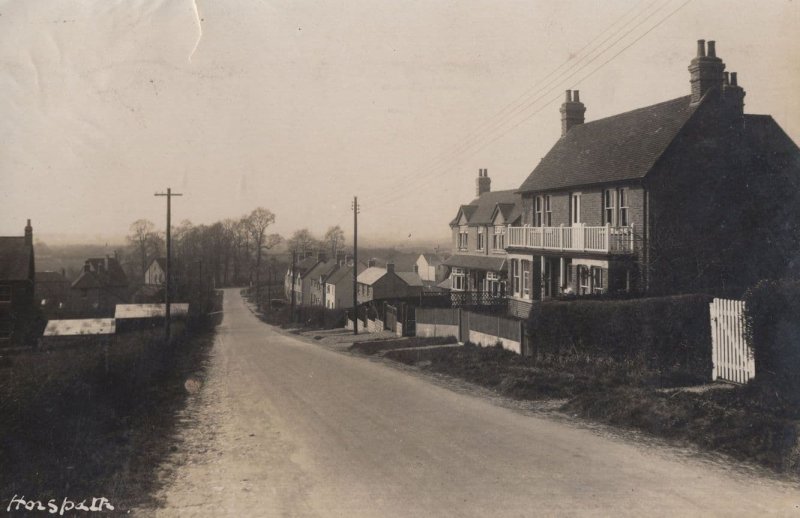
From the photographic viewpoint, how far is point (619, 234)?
875 inches

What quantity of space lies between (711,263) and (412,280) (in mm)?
48367

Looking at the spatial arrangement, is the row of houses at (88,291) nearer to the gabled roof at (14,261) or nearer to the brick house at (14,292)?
the gabled roof at (14,261)

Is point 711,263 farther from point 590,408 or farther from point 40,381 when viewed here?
point 40,381

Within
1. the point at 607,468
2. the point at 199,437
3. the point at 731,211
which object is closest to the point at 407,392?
the point at 199,437

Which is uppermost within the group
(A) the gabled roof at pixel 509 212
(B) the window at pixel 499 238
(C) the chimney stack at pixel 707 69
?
(C) the chimney stack at pixel 707 69

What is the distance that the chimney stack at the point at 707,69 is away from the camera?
71.1ft

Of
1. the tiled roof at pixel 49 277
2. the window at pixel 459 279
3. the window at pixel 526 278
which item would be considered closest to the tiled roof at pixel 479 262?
the window at pixel 459 279

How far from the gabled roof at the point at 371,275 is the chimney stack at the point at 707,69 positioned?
140 feet

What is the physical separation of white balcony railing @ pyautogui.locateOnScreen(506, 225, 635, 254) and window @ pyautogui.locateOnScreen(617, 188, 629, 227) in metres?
0.75

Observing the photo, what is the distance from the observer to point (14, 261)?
46625 mm

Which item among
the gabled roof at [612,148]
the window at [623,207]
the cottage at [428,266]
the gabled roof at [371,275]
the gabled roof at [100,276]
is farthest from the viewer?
the cottage at [428,266]

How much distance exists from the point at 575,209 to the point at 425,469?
811 inches
